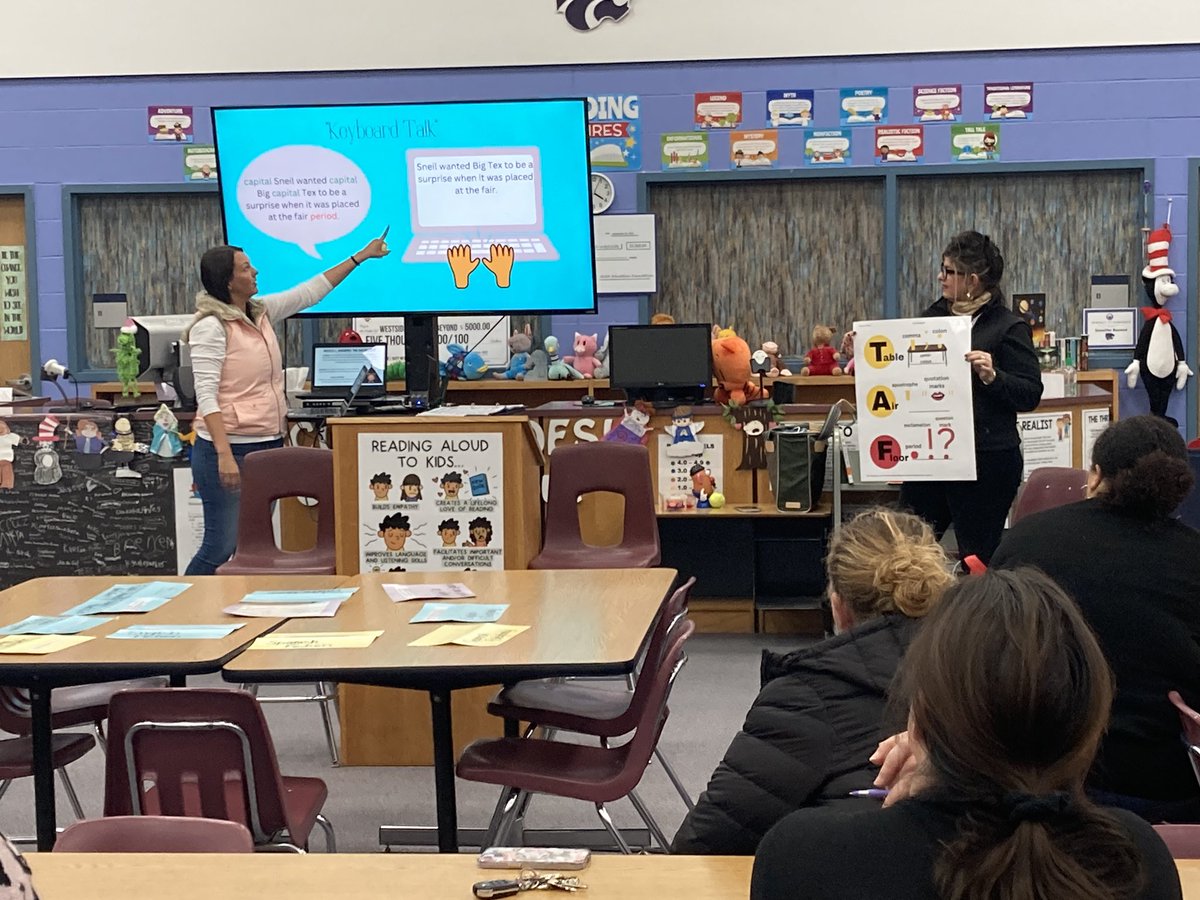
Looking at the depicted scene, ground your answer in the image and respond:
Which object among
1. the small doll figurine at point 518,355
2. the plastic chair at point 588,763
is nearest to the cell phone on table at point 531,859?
the plastic chair at point 588,763

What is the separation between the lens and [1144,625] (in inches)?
103

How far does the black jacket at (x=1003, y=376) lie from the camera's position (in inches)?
182

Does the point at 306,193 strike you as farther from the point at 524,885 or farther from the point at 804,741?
the point at 524,885

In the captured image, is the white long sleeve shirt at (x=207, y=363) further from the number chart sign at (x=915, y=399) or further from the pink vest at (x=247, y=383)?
the number chart sign at (x=915, y=399)

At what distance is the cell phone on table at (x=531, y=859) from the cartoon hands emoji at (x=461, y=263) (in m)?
4.72

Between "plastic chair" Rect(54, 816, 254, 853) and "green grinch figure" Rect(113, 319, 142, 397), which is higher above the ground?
"green grinch figure" Rect(113, 319, 142, 397)

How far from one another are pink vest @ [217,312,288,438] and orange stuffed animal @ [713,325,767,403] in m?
1.91

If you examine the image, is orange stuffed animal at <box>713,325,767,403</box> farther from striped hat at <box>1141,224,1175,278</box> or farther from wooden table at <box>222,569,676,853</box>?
striped hat at <box>1141,224,1175,278</box>

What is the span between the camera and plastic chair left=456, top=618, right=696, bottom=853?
9.80ft

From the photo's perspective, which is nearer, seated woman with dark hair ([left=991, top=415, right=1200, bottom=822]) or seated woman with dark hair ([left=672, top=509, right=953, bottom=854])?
seated woman with dark hair ([left=672, top=509, right=953, bottom=854])

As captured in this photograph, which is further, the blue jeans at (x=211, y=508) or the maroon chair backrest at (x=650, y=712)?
the blue jeans at (x=211, y=508)

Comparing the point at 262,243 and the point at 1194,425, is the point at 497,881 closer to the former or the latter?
the point at 262,243

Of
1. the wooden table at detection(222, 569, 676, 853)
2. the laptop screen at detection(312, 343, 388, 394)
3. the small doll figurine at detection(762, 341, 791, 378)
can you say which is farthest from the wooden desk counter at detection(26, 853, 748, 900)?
the small doll figurine at detection(762, 341, 791, 378)

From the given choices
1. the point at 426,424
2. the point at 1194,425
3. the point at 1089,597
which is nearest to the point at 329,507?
the point at 426,424
